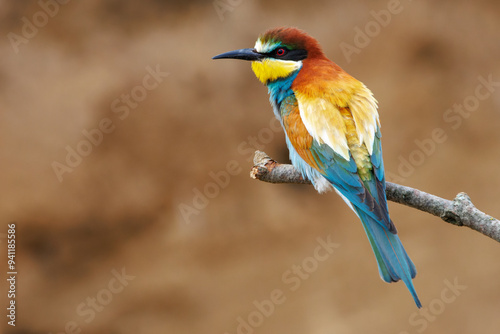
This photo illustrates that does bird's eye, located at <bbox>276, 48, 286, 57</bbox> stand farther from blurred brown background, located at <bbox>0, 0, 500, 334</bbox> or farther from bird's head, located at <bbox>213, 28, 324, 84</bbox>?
blurred brown background, located at <bbox>0, 0, 500, 334</bbox>

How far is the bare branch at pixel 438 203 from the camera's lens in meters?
1.07

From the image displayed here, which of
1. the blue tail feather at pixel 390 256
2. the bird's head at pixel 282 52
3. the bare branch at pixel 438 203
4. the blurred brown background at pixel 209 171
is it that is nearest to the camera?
the bare branch at pixel 438 203

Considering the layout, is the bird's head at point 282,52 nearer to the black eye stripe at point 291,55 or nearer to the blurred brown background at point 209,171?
the black eye stripe at point 291,55

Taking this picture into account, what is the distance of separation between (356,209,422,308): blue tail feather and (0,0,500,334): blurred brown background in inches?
56.6

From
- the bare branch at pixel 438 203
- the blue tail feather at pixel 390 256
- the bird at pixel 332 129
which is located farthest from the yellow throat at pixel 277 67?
the blue tail feather at pixel 390 256

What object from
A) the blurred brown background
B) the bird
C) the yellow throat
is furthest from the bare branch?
the blurred brown background

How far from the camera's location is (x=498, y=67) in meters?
2.79

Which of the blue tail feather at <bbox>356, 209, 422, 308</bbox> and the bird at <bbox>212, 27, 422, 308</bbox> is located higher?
the bird at <bbox>212, 27, 422, 308</bbox>

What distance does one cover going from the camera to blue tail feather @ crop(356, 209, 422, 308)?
46.2 inches

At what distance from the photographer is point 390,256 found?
1193 mm

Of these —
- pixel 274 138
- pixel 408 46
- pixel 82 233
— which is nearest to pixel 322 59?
pixel 274 138

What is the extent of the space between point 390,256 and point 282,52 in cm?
65

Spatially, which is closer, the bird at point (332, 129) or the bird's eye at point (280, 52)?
the bird at point (332, 129)

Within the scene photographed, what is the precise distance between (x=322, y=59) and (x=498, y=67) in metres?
1.70
